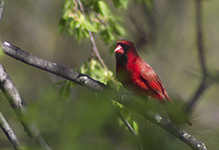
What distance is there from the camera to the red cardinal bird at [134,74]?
202 centimetres

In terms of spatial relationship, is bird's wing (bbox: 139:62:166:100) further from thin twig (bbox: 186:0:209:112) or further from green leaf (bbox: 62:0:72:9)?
thin twig (bbox: 186:0:209:112)

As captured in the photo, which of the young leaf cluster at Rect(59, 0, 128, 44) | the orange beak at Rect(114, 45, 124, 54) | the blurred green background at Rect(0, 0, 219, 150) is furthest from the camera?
the orange beak at Rect(114, 45, 124, 54)

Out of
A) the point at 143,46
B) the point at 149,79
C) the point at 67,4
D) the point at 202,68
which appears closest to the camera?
the point at 202,68

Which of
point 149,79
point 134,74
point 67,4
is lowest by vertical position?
point 149,79

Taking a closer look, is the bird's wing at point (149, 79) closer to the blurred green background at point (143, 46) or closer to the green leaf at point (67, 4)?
the blurred green background at point (143, 46)

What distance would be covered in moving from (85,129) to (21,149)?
15cm

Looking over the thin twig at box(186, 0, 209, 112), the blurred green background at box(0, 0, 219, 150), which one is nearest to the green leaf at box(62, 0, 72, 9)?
the blurred green background at box(0, 0, 219, 150)

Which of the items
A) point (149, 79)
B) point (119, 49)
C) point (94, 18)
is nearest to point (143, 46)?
point (119, 49)

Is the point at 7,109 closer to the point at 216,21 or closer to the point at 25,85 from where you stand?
the point at 25,85

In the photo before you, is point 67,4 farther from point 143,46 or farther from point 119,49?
point 143,46

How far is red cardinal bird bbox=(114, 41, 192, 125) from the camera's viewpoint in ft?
6.61

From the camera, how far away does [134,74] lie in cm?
204

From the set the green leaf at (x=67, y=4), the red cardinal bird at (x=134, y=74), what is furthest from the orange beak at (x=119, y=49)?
the green leaf at (x=67, y=4)

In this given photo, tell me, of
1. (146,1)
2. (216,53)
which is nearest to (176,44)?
(216,53)
